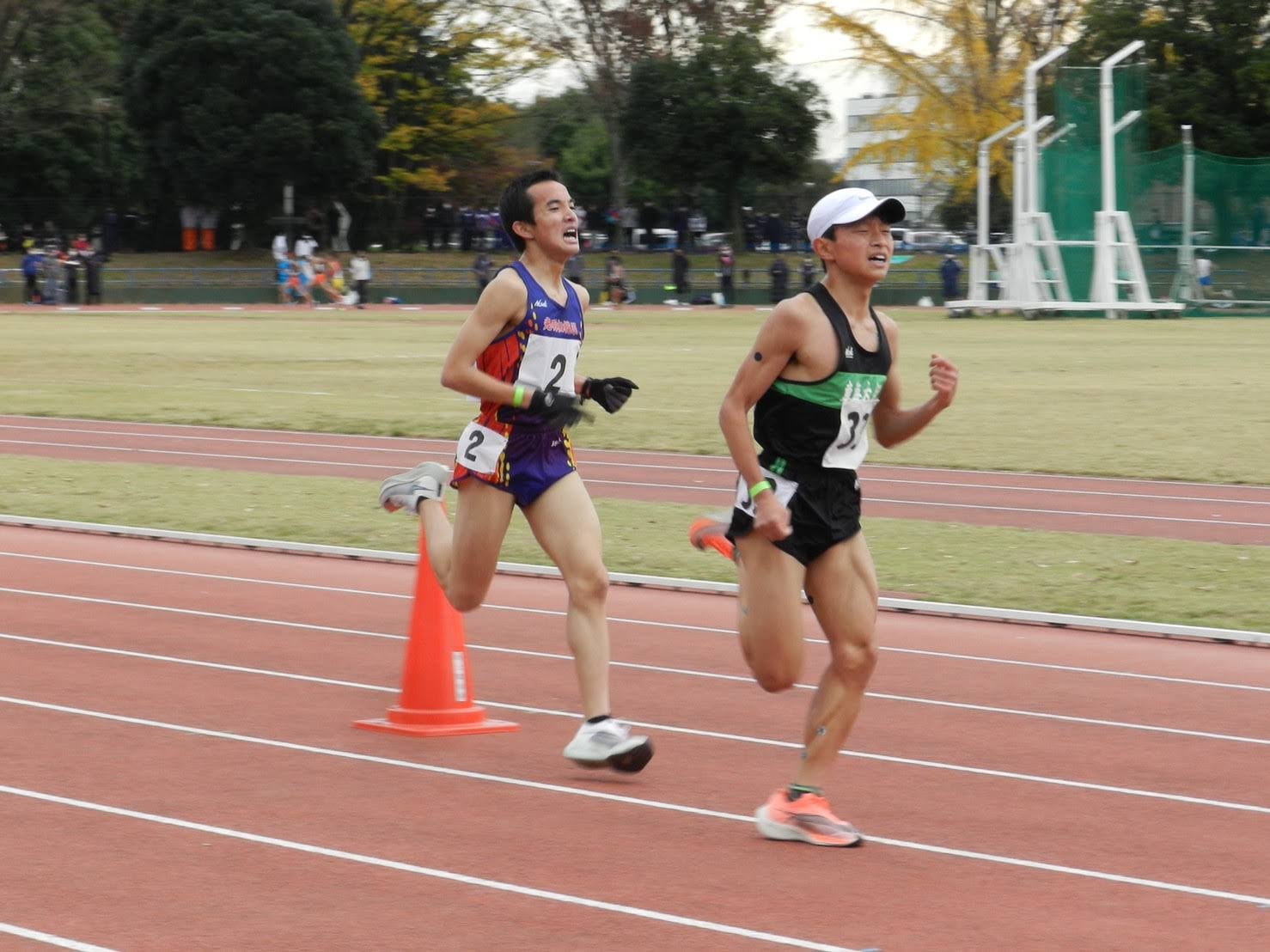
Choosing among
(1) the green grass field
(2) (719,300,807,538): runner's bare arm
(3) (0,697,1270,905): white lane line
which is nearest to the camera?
(3) (0,697,1270,905): white lane line

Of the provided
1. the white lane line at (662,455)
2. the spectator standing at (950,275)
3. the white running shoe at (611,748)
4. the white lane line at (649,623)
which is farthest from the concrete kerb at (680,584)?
the spectator standing at (950,275)

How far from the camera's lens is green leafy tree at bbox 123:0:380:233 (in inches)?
2480

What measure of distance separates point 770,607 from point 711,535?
53cm

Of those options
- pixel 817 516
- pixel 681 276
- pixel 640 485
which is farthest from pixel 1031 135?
pixel 817 516

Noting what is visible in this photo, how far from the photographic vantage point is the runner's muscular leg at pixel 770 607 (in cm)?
541

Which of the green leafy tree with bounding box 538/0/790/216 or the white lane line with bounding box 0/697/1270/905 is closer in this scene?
the white lane line with bounding box 0/697/1270/905

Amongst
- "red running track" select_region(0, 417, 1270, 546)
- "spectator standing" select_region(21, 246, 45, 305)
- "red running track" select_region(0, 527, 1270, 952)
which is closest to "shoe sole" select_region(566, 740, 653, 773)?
"red running track" select_region(0, 527, 1270, 952)

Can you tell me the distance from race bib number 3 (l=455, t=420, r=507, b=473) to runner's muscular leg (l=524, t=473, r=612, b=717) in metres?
0.21

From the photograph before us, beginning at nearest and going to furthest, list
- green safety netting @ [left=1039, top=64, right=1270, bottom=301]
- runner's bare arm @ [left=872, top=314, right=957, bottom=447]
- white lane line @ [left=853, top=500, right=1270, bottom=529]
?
runner's bare arm @ [left=872, top=314, right=957, bottom=447], white lane line @ [left=853, top=500, right=1270, bottom=529], green safety netting @ [left=1039, top=64, right=1270, bottom=301]

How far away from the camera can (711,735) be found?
22.7 ft

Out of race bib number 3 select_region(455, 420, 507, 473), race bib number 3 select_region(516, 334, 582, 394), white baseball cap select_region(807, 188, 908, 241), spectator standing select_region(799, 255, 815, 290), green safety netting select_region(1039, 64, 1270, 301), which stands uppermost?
green safety netting select_region(1039, 64, 1270, 301)

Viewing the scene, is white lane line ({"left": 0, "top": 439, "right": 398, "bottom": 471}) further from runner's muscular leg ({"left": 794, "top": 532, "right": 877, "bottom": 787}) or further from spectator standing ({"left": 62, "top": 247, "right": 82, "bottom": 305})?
spectator standing ({"left": 62, "top": 247, "right": 82, "bottom": 305})

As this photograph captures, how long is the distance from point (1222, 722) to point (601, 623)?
7.90 ft

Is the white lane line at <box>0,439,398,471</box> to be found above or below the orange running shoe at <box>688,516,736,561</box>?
below
